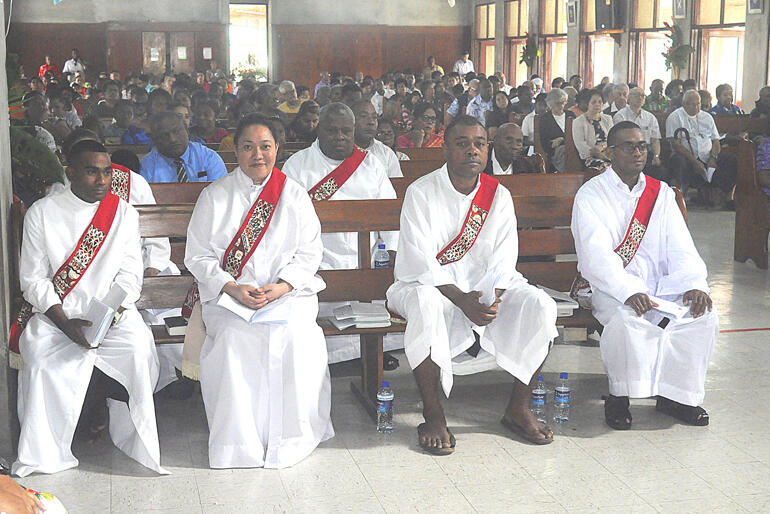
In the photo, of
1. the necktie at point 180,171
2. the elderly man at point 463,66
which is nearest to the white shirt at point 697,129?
the necktie at point 180,171

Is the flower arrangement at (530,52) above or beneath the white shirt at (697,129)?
above

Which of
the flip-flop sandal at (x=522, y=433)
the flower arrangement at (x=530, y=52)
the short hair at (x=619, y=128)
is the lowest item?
the flip-flop sandal at (x=522, y=433)

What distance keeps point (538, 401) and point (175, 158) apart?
2657 mm

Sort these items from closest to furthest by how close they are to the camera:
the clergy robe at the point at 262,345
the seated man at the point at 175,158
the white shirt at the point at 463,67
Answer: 1. the clergy robe at the point at 262,345
2. the seated man at the point at 175,158
3. the white shirt at the point at 463,67

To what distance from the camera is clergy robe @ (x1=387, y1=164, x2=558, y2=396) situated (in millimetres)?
4039

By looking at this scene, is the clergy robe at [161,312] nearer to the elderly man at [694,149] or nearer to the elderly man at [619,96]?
the elderly man at [694,149]

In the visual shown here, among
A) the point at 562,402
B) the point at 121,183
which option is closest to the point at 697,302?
the point at 562,402

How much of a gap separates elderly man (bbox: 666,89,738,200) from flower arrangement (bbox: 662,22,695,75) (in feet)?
17.0

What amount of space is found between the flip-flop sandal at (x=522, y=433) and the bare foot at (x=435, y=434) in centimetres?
28

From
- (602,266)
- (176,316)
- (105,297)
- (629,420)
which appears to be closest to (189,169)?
(176,316)

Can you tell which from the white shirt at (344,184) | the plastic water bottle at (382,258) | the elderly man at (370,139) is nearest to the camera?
the plastic water bottle at (382,258)

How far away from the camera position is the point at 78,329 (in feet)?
12.4

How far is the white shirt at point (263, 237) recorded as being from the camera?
4.10 m

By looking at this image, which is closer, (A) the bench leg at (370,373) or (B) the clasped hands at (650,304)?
(B) the clasped hands at (650,304)
